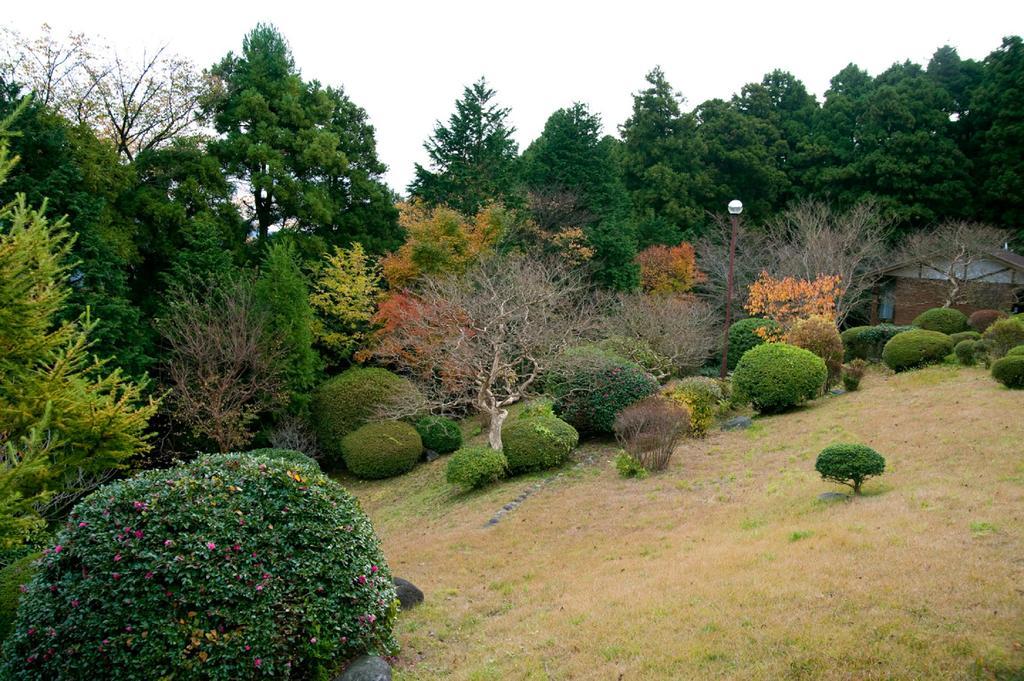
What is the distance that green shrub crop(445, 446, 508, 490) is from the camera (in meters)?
12.5

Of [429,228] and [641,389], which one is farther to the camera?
[429,228]

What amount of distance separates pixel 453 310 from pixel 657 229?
55.3 feet

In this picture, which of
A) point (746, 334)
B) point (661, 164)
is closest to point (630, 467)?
point (746, 334)

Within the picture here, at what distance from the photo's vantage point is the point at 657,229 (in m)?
30.2

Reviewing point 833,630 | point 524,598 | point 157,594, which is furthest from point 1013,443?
point 157,594

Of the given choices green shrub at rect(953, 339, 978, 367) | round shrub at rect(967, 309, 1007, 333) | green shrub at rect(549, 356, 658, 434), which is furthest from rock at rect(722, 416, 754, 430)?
round shrub at rect(967, 309, 1007, 333)

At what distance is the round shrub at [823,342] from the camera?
Result: 54.1 ft

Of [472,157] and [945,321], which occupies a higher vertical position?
[472,157]

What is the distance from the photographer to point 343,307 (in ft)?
62.3

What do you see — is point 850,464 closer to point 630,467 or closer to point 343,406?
point 630,467

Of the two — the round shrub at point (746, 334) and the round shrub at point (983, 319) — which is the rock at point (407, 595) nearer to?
the round shrub at point (746, 334)

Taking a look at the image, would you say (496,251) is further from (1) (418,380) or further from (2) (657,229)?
(2) (657,229)

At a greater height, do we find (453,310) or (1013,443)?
(453,310)

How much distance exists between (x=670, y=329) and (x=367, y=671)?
15.8 m
